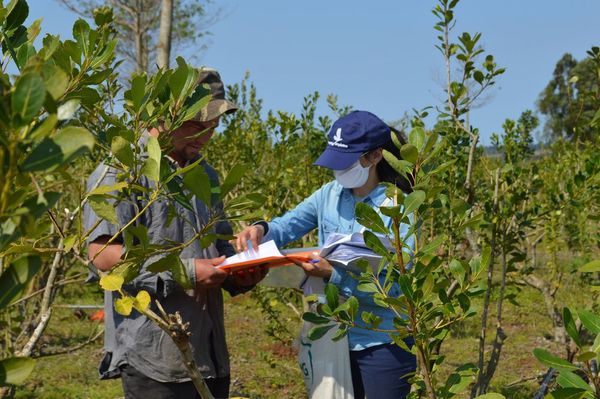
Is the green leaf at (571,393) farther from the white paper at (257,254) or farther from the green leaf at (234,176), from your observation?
the white paper at (257,254)

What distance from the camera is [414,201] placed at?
147 cm

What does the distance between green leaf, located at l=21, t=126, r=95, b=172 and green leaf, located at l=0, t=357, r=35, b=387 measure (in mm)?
210

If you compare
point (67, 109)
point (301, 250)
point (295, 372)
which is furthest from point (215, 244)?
point (295, 372)

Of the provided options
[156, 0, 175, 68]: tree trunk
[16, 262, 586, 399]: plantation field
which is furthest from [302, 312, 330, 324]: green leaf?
[156, 0, 175, 68]: tree trunk

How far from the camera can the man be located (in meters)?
2.37

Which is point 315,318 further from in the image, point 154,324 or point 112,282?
point 154,324

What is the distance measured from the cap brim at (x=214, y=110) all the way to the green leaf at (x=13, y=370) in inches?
65.9

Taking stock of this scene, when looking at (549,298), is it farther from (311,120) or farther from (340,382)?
(340,382)

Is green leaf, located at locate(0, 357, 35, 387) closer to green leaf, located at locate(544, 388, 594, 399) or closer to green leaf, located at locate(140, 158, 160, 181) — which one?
green leaf, located at locate(140, 158, 160, 181)

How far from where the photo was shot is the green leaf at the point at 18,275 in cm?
80

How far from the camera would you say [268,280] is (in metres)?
2.98

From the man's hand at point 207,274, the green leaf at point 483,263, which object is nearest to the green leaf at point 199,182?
the green leaf at point 483,263

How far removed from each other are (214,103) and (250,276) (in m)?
0.61

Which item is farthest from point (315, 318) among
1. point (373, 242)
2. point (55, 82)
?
point (55, 82)
